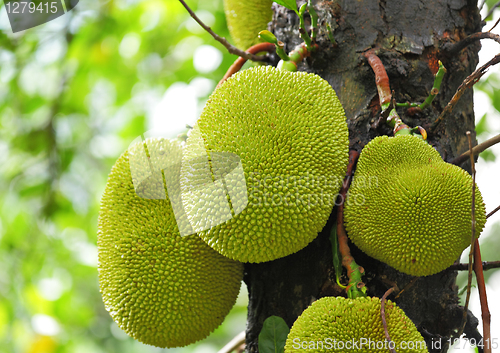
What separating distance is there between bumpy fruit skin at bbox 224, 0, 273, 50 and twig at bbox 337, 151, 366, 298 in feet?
2.35

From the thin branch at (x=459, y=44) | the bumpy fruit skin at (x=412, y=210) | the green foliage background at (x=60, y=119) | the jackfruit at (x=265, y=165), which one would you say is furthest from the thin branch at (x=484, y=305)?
the green foliage background at (x=60, y=119)

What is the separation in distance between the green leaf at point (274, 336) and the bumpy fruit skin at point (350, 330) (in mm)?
136

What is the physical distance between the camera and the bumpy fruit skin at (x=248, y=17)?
1.39 meters

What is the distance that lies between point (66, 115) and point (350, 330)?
251cm

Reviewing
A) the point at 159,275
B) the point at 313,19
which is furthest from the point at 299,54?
the point at 159,275

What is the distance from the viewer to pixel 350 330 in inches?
27.7

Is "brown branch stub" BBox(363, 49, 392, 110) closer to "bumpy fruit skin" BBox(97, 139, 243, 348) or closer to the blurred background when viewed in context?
"bumpy fruit skin" BBox(97, 139, 243, 348)

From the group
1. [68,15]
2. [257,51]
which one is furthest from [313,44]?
A: [68,15]

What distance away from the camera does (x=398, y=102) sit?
3.26 feet

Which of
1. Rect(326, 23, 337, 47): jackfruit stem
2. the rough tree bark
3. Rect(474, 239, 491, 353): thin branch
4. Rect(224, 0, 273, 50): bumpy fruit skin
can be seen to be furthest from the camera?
Rect(224, 0, 273, 50): bumpy fruit skin

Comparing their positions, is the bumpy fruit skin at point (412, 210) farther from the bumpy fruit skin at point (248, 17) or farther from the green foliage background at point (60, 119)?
the green foliage background at point (60, 119)

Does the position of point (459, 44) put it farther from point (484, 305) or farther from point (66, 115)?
point (66, 115)

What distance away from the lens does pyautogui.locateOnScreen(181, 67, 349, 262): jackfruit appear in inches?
31.0

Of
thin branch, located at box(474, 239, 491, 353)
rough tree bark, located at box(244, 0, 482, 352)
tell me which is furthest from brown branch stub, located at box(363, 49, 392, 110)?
thin branch, located at box(474, 239, 491, 353)
